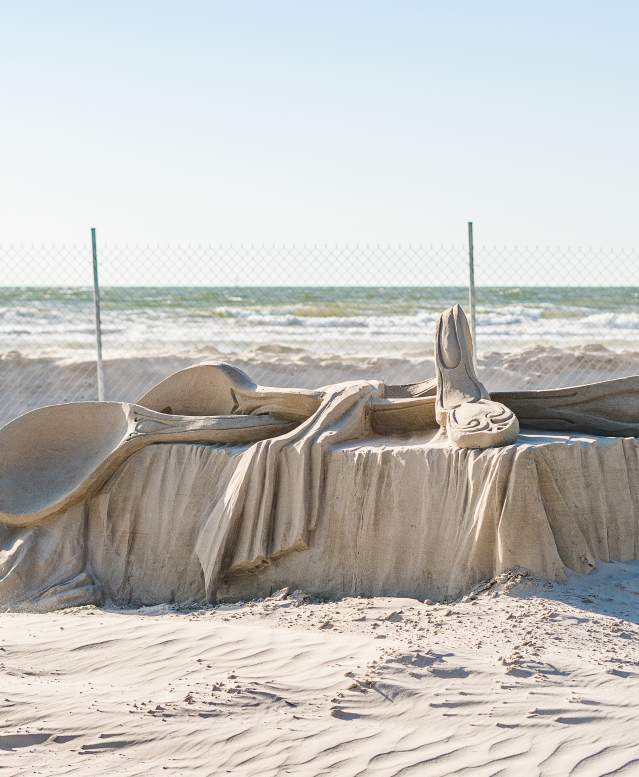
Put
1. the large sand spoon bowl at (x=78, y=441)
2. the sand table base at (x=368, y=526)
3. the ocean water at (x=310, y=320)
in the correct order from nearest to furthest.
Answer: the sand table base at (x=368, y=526) → the large sand spoon bowl at (x=78, y=441) → the ocean water at (x=310, y=320)

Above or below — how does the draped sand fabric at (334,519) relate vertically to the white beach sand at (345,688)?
above

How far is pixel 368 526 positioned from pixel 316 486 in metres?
0.33

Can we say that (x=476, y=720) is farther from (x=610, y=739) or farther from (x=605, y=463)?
(x=605, y=463)

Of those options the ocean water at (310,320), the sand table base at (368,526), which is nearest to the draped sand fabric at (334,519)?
the sand table base at (368,526)

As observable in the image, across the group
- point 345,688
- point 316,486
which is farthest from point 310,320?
point 345,688

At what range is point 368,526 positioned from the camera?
223 inches

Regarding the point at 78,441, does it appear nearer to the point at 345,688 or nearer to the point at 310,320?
the point at 345,688

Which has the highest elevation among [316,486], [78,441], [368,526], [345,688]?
[78,441]

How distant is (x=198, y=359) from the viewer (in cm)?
1598

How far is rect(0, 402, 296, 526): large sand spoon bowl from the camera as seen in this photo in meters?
6.28

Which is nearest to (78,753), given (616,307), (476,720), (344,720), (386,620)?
(344,720)

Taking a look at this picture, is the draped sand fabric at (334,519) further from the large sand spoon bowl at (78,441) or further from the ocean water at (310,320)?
the ocean water at (310,320)

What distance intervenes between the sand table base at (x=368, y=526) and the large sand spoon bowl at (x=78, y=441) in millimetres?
85

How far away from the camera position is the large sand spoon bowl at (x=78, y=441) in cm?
628
